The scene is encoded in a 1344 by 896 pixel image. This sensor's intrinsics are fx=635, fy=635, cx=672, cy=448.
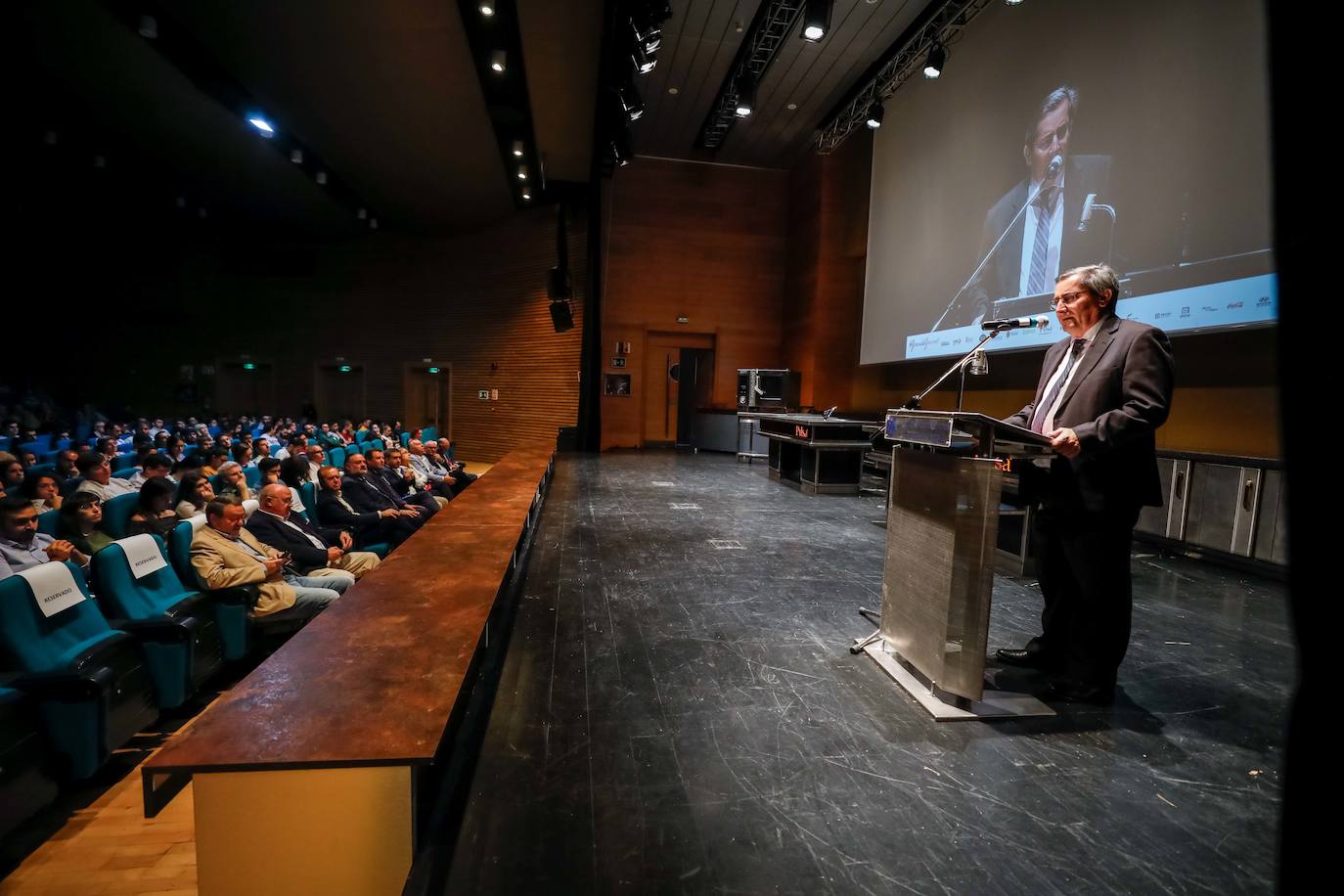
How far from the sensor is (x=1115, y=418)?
179cm

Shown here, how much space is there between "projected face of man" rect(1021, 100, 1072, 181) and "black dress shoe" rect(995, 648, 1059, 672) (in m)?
4.73

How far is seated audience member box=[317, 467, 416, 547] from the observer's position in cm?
414

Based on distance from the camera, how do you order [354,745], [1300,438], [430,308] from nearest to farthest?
1. [1300,438]
2. [354,745]
3. [430,308]

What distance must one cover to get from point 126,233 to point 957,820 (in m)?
17.3

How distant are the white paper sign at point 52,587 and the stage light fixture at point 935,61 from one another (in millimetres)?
7872

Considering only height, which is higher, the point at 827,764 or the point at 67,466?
the point at 67,466

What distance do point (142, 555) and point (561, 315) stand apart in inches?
341

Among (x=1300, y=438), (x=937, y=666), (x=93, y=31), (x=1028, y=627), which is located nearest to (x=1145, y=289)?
(x=1028, y=627)

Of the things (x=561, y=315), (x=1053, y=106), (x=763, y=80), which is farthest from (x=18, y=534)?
(x=763, y=80)

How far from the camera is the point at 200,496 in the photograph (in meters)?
3.89

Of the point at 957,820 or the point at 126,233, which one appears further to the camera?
the point at 126,233

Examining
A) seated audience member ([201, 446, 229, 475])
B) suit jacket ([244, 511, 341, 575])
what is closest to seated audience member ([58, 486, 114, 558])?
suit jacket ([244, 511, 341, 575])

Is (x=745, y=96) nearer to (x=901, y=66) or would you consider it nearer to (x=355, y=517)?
(x=901, y=66)

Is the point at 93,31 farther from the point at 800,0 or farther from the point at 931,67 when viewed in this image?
the point at 931,67
